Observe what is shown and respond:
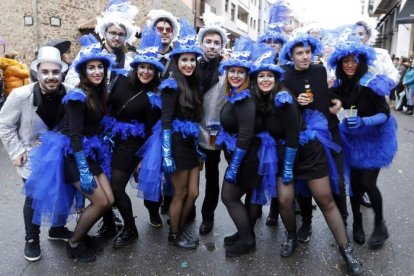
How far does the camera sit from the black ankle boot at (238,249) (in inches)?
133

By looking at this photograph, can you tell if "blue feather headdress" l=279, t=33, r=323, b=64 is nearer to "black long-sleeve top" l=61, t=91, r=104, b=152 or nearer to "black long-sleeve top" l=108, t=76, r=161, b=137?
"black long-sleeve top" l=108, t=76, r=161, b=137

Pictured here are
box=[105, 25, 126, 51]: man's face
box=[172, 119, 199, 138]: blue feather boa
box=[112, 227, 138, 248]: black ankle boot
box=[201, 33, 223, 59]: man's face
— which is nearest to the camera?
box=[172, 119, 199, 138]: blue feather boa

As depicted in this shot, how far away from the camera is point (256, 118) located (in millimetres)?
3170

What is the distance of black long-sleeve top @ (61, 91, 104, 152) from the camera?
303 cm

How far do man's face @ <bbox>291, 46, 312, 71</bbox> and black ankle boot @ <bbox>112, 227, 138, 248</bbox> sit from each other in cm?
225

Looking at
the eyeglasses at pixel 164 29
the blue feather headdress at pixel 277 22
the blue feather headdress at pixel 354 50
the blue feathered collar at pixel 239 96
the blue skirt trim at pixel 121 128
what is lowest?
the blue skirt trim at pixel 121 128

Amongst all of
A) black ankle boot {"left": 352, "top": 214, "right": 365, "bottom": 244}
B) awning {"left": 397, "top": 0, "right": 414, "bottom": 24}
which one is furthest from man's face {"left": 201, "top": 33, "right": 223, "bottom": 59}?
awning {"left": 397, "top": 0, "right": 414, "bottom": 24}

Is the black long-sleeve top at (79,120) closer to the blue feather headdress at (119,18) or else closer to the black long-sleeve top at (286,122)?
the blue feather headdress at (119,18)

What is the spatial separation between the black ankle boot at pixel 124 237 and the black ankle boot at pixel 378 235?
2.32 meters

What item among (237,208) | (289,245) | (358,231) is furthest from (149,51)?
(358,231)

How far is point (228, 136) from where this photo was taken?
3.28 m

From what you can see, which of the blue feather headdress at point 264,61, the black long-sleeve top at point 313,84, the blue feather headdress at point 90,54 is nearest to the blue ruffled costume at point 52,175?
the blue feather headdress at point 90,54

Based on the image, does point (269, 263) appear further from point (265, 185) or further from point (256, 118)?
point (256, 118)

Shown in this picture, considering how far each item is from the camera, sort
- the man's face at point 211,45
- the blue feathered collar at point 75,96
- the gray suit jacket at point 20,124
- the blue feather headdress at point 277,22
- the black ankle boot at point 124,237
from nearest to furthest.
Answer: the blue feathered collar at point 75,96
the gray suit jacket at point 20,124
the black ankle boot at point 124,237
the man's face at point 211,45
the blue feather headdress at point 277,22
